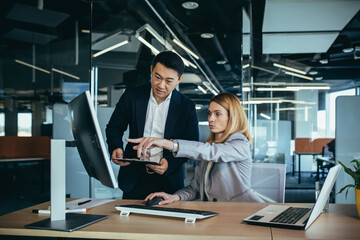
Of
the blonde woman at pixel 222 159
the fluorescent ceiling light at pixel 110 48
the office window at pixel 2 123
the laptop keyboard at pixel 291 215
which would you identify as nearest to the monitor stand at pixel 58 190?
the blonde woman at pixel 222 159

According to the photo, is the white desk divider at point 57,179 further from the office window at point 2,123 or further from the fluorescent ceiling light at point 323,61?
the office window at point 2,123

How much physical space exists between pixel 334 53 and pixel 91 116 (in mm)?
5845

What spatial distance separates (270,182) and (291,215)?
0.80m

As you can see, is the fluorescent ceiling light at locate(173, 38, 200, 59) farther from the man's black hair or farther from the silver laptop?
the silver laptop

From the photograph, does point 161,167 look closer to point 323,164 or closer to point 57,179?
point 57,179

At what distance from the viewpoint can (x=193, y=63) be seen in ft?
16.8

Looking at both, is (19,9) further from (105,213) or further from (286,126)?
(105,213)

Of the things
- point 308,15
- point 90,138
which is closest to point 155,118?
point 90,138

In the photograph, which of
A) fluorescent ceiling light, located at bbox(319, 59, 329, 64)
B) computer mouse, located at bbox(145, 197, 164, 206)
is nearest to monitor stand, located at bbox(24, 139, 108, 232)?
computer mouse, located at bbox(145, 197, 164, 206)

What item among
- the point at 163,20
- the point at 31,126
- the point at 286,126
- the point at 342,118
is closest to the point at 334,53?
the point at 286,126

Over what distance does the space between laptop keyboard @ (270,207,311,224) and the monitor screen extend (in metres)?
0.68

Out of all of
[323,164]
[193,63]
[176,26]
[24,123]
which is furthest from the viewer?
[24,123]

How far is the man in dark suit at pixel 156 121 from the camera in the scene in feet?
7.30

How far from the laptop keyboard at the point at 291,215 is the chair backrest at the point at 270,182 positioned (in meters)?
0.61
